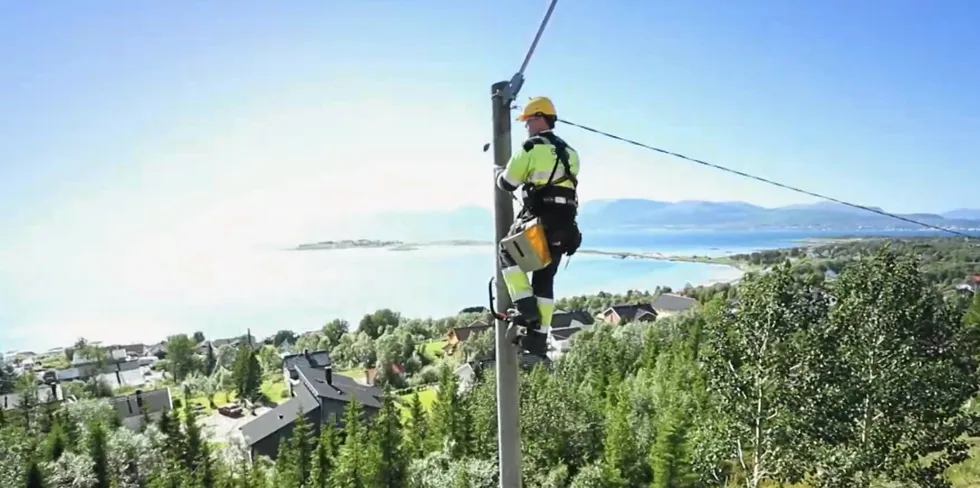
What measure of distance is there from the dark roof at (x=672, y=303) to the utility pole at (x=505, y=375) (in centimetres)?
8951

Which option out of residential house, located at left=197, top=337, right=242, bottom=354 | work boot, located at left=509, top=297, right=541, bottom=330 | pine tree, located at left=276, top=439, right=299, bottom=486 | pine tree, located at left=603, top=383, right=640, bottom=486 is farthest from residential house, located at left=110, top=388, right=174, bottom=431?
work boot, located at left=509, top=297, right=541, bottom=330

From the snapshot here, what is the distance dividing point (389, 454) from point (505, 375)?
82.3 feet

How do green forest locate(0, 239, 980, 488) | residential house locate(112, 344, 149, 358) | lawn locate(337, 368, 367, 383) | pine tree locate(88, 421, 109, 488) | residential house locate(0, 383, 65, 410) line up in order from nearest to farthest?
green forest locate(0, 239, 980, 488) → pine tree locate(88, 421, 109, 488) → residential house locate(0, 383, 65, 410) → lawn locate(337, 368, 367, 383) → residential house locate(112, 344, 149, 358)

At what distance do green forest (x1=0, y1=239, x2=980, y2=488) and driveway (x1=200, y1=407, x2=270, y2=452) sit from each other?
27.4ft

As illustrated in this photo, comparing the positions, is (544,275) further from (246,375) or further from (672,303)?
(672,303)

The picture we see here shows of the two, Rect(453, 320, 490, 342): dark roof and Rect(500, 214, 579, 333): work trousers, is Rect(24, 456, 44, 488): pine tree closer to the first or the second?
Rect(500, 214, 579, 333): work trousers

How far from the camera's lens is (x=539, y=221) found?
3553 millimetres

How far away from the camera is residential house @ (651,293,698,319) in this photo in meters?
89.3

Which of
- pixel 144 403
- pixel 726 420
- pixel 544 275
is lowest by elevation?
pixel 144 403

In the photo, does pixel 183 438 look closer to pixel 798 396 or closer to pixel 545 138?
pixel 798 396

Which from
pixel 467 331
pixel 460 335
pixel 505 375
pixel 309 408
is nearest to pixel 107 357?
pixel 460 335

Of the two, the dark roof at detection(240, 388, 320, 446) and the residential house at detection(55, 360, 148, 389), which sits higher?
the dark roof at detection(240, 388, 320, 446)

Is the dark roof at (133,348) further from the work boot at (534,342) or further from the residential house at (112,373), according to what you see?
the work boot at (534,342)

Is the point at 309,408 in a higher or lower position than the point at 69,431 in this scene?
lower
